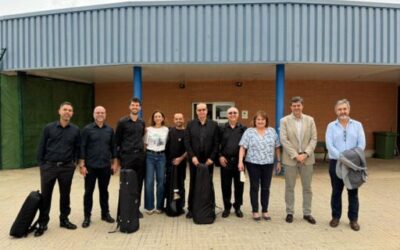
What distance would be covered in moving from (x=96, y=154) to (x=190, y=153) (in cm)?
128

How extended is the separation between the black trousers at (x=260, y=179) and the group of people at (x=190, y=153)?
0.01 metres

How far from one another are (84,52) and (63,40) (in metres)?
0.65

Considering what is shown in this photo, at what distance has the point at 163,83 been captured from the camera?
39.8 ft

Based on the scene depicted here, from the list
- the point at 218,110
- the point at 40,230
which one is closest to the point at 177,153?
the point at 40,230

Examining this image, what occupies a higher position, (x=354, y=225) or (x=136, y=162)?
(x=136, y=162)

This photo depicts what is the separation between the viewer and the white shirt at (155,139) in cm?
512

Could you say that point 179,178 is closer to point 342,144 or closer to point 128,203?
point 128,203

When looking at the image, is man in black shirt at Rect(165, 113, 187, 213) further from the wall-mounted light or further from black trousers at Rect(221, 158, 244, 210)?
the wall-mounted light

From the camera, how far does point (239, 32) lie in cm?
796

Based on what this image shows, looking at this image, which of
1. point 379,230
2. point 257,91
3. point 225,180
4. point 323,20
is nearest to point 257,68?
point 323,20

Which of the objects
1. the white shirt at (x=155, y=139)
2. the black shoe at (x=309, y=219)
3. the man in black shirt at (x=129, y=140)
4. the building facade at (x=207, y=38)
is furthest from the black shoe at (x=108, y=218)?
the building facade at (x=207, y=38)

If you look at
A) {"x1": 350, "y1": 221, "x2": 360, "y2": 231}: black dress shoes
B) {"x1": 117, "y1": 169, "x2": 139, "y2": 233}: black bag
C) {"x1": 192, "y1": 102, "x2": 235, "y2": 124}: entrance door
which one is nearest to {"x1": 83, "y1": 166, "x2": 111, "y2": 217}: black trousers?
{"x1": 117, "y1": 169, "x2": 139, "y2": 233}: black bag

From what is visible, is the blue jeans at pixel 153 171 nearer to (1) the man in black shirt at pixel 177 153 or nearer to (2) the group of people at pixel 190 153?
(2) the group of people at pixel 190 153

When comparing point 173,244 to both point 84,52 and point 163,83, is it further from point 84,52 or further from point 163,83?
point 163,83
